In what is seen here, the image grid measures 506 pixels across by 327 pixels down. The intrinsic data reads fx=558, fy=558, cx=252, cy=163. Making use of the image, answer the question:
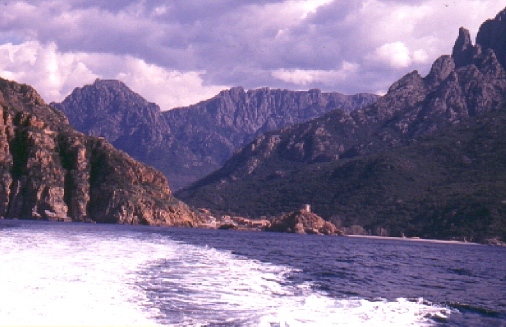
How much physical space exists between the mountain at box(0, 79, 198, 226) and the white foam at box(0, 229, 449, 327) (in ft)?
366

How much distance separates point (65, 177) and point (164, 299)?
446 ft

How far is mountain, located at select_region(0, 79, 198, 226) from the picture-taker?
13800cm

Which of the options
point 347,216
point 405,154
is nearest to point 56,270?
point 347,216

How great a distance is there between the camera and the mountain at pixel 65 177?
453ft

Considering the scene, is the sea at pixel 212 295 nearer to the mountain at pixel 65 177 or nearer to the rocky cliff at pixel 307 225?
the mountain at pixel 65 177

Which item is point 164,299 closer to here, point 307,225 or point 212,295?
point 212,295

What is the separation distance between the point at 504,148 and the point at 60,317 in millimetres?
155686

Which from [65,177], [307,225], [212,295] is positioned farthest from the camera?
[307,225]

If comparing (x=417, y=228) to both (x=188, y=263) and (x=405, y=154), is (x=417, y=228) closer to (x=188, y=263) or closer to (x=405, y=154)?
(x=405, y=154)

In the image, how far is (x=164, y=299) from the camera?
22.2 meters

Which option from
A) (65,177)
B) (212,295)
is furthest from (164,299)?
(65,177)

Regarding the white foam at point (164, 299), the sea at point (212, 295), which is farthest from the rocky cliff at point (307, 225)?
the white foam at point (164, 299)

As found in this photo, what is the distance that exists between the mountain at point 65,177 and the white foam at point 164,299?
366 ft

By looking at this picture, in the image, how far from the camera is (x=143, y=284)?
2584 cm
